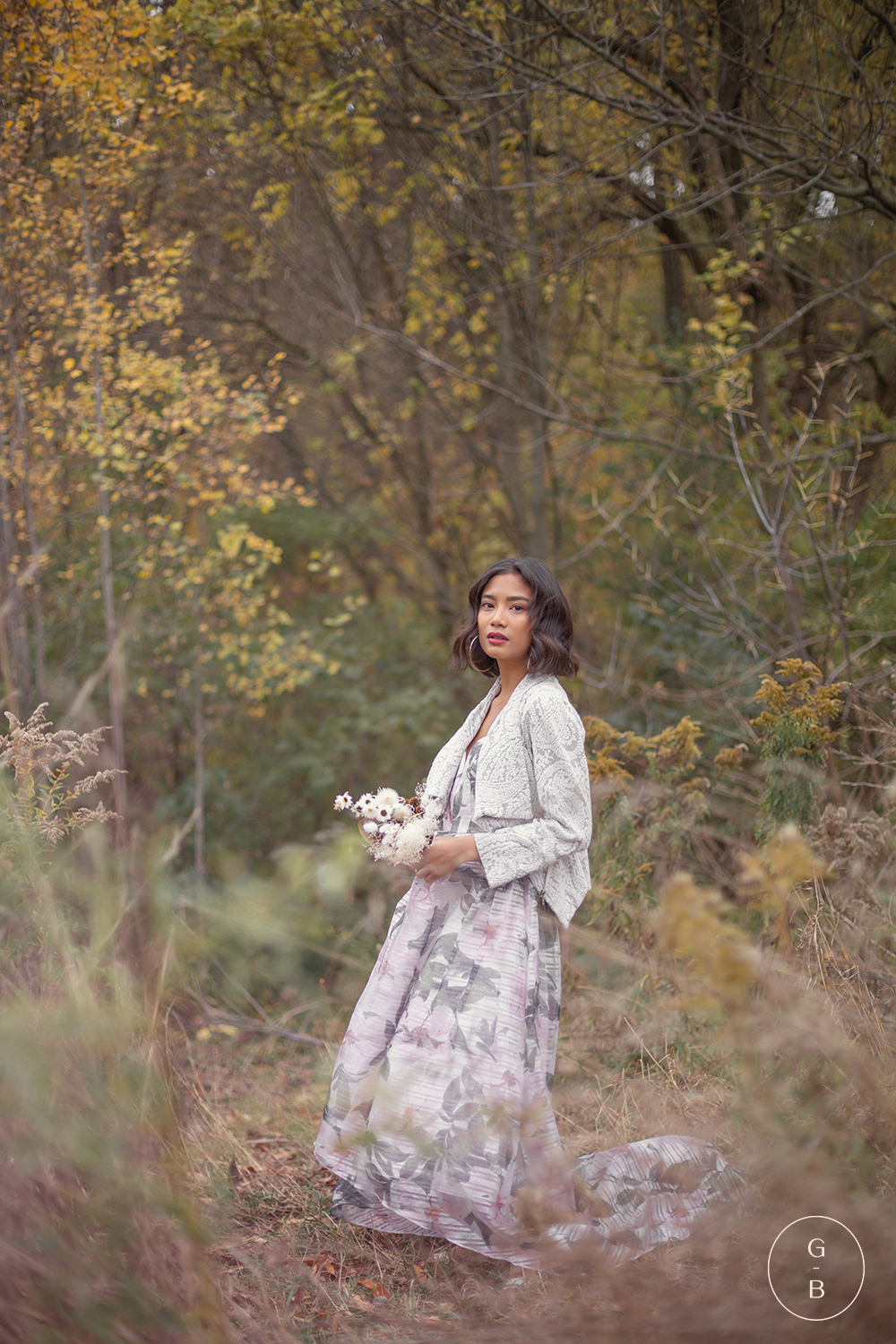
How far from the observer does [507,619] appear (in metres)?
2.71

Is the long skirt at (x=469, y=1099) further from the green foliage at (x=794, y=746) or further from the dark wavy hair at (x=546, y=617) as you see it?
the green foliage at (x=794, y=746)

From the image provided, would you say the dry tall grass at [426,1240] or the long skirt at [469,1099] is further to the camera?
the long skirt at [469,1099]

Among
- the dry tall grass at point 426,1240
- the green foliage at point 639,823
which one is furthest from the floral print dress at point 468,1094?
the green foliage at point 639,823

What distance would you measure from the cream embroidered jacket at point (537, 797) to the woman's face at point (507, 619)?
0.33 ft

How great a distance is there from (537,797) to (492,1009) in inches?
21.9

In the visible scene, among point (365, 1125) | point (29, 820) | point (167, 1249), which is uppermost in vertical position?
point (29, 820)

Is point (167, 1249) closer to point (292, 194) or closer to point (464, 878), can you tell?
point (464, 878)

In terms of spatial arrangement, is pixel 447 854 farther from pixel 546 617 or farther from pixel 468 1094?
pixel 546 617

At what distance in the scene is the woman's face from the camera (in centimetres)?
270

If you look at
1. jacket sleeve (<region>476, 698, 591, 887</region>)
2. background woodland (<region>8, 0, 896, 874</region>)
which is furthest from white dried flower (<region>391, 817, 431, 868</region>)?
background woodland (<region>8, 0, 896, 874</region>)

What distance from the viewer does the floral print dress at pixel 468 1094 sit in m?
2.33

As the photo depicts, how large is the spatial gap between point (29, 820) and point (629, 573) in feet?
16.4

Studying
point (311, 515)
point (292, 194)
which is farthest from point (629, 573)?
point (292, 194)

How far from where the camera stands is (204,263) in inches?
282
